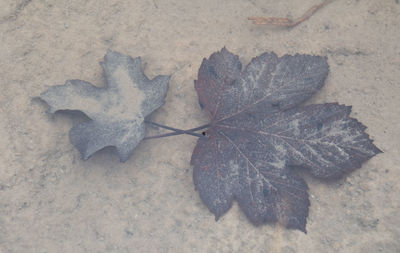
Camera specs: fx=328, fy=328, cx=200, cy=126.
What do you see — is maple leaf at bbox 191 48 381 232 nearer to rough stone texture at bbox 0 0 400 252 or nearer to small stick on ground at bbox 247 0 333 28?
rough stone texture at bbox 0 0 400 252

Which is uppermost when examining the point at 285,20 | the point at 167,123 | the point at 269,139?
the point at 285,20

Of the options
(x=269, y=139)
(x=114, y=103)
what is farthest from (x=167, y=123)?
(x=269, y=139)

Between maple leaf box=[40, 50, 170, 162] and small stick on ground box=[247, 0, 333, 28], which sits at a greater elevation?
small stick on ground box=[247, 0, 333, 28]

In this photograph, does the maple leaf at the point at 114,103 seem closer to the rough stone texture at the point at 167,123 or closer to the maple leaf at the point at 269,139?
the rough stone texture at the point at 167,123

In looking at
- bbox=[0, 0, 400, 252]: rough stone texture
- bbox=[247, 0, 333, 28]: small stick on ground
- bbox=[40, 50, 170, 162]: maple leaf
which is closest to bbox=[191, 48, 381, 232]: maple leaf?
bbox=[0, 0, 400, 252]: rough stone texture

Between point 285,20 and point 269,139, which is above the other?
point 285,20

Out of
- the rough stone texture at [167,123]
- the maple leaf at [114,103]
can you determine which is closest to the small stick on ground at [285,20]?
the rough stone texture at [167,123]

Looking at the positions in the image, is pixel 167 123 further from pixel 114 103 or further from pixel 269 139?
pixel 269 139

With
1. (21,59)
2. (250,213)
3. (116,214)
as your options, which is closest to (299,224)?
(250,213)
